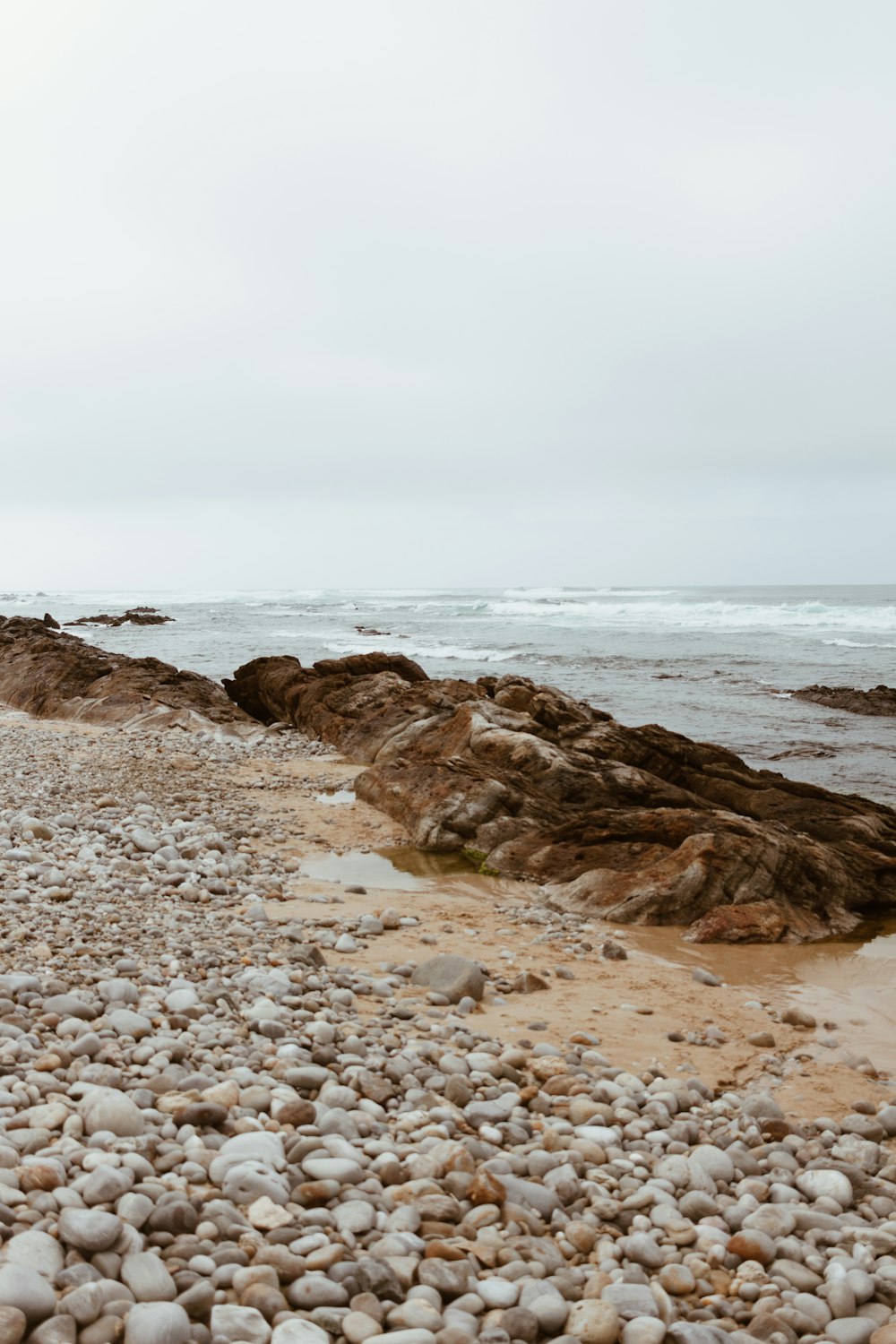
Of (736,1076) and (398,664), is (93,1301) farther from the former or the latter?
(398,664)

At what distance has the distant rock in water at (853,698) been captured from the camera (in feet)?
70.2

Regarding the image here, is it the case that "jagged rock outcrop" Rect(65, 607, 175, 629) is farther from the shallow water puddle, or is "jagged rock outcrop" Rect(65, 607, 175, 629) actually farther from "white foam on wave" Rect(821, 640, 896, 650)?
the shallow water puddle

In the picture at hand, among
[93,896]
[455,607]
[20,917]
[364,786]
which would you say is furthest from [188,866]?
[455,607]

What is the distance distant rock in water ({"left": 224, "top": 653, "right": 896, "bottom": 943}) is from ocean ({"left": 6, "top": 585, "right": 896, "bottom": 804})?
3.94 metres

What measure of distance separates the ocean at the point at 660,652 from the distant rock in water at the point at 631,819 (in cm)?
394

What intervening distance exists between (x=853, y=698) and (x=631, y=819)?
15.9 m

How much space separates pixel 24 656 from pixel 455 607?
193ft

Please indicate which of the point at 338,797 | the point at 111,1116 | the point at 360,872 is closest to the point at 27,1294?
the point at 111,1116

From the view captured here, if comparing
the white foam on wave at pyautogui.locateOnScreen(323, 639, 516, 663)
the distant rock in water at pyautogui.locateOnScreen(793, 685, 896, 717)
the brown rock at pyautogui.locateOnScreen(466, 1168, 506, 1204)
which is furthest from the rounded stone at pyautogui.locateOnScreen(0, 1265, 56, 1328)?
the white foam on wave at pyautogui.locateOnScreen(323, 639, 516, 663)

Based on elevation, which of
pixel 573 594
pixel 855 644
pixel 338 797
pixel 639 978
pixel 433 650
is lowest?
pixel 639 978

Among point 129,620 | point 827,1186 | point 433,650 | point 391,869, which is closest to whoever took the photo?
point 827,1186

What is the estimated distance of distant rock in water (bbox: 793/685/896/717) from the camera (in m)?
21.4

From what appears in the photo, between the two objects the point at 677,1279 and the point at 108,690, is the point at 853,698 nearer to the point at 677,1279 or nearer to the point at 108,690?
the point at 108,690

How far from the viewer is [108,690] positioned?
1806cm
